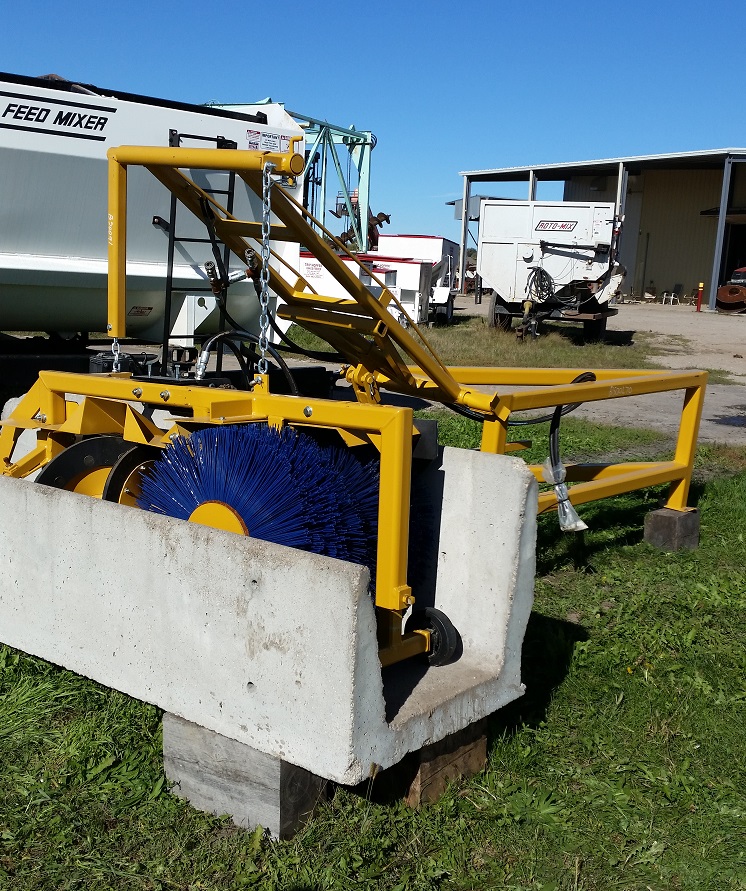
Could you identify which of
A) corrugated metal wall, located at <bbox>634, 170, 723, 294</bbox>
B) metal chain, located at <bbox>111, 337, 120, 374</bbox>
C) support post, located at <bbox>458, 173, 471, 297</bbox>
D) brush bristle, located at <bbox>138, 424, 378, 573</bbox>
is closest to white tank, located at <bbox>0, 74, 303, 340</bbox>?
metal chain, located at <bbox>111, 337, 120, 374</bbox>

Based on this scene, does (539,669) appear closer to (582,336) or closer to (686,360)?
(686,360)

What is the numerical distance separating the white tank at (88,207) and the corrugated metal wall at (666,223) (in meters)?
29.7

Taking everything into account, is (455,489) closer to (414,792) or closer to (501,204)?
(414,792)

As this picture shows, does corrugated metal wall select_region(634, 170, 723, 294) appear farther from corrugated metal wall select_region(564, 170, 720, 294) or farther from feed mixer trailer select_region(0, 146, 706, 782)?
feed mixer trailer select_region(0, 146, 706, 782)

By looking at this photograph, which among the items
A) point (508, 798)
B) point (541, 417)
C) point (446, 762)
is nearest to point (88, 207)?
point (541, 417)

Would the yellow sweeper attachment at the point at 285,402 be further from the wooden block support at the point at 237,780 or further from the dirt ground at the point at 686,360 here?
the dirt ground at the point at 686,360

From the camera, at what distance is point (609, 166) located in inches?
1212

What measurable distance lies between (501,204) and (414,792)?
51.4ft

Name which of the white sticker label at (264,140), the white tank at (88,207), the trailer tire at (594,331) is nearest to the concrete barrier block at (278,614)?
the white tank at (88,207)

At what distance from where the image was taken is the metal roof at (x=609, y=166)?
2846cm

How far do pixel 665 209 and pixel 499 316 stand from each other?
62.6 ft

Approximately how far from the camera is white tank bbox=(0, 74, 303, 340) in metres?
5.54

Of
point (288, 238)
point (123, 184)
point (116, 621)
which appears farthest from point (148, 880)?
point (123, 184)

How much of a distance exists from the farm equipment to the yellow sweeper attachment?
1223cm
